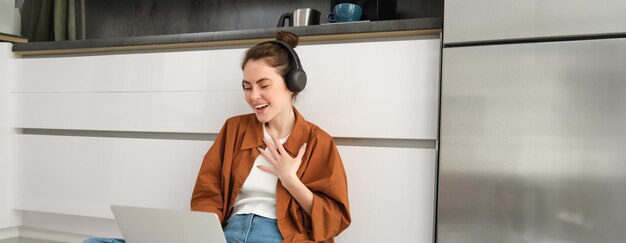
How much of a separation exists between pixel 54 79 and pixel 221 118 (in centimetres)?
69

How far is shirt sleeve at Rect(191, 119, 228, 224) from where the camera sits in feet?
3.98

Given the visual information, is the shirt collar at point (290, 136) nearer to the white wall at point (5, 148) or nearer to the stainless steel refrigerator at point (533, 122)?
the stainless steel refrigerator at point (533, 122)

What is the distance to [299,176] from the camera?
1.18m

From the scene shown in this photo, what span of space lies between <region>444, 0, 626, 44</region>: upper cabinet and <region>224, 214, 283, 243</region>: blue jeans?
647mm

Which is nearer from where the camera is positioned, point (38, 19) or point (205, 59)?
point (205, 59)

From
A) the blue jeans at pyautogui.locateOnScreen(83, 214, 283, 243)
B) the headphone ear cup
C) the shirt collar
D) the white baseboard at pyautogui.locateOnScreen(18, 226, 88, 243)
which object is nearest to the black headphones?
the headphone ear cup

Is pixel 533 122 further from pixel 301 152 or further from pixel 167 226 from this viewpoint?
pixel 167 226

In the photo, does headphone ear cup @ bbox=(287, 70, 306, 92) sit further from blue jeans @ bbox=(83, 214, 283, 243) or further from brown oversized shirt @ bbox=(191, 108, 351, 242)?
blue jeans @ bbox=(83, 214, 283, 243)

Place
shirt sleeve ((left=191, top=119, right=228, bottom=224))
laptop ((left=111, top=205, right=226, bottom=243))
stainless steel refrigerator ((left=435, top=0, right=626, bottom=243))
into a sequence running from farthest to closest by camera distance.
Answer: shirt sleeve ((left=191, top=119, right=228, bottom=224)) → stainless steel refrigerator ((left=435, top=0, right=626, bottom=243)) → laptop ((left=111, top=205, right=226, bottom=243))

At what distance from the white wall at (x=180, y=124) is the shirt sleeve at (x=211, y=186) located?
0.80 feet

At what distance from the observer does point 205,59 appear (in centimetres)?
153

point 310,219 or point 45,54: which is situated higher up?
point 45,54

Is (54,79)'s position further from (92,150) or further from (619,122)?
(619,122)

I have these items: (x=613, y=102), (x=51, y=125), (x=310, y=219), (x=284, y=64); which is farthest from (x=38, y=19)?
(x=613, y=102)
